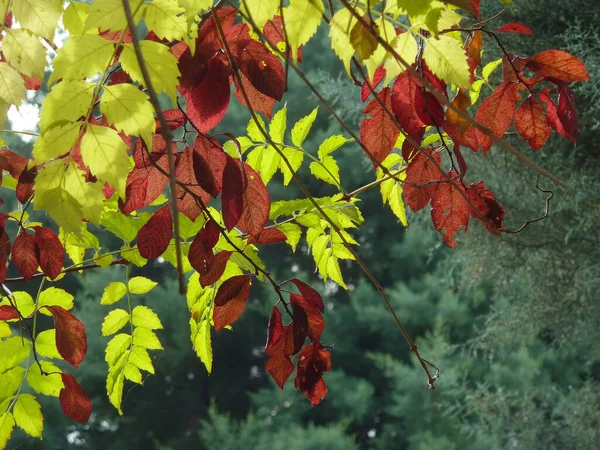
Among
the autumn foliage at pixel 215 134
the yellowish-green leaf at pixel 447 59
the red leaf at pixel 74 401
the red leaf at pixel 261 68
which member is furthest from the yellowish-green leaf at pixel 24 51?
the red leaf at pixel 74 401

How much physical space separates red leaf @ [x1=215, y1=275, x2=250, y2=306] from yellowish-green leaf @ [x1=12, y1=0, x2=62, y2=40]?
0.22m

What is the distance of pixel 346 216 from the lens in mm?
686

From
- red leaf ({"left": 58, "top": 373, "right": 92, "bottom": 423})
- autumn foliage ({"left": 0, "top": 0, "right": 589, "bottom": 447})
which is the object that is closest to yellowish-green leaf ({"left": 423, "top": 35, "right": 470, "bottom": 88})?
autumn foliage ({"left": 0, "top": 0, "right": 589, "bottom": 447})

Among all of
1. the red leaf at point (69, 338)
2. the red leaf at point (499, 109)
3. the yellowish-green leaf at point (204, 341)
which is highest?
the red leaf at point (499, 109)

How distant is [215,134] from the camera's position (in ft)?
1.75

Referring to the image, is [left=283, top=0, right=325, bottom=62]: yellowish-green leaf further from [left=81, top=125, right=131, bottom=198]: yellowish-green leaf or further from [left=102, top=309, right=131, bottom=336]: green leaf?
[left=102, top=309, right=131, bottom=336]: green leaf

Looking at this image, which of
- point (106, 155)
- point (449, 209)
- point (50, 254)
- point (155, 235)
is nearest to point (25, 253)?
point (50, 254)

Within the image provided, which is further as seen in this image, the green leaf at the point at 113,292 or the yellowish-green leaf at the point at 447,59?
the green leaf at the point at 113,292

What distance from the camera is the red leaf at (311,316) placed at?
0.58 m

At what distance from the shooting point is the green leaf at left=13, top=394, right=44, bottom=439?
0.74 metres

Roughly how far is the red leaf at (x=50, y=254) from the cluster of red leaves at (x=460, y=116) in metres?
0.27

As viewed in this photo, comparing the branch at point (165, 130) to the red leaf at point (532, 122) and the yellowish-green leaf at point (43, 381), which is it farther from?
the yellowish-green leaf at point (43, 381)

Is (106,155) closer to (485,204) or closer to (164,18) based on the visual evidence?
(164,18)

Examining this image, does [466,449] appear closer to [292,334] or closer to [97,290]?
[97,290]
